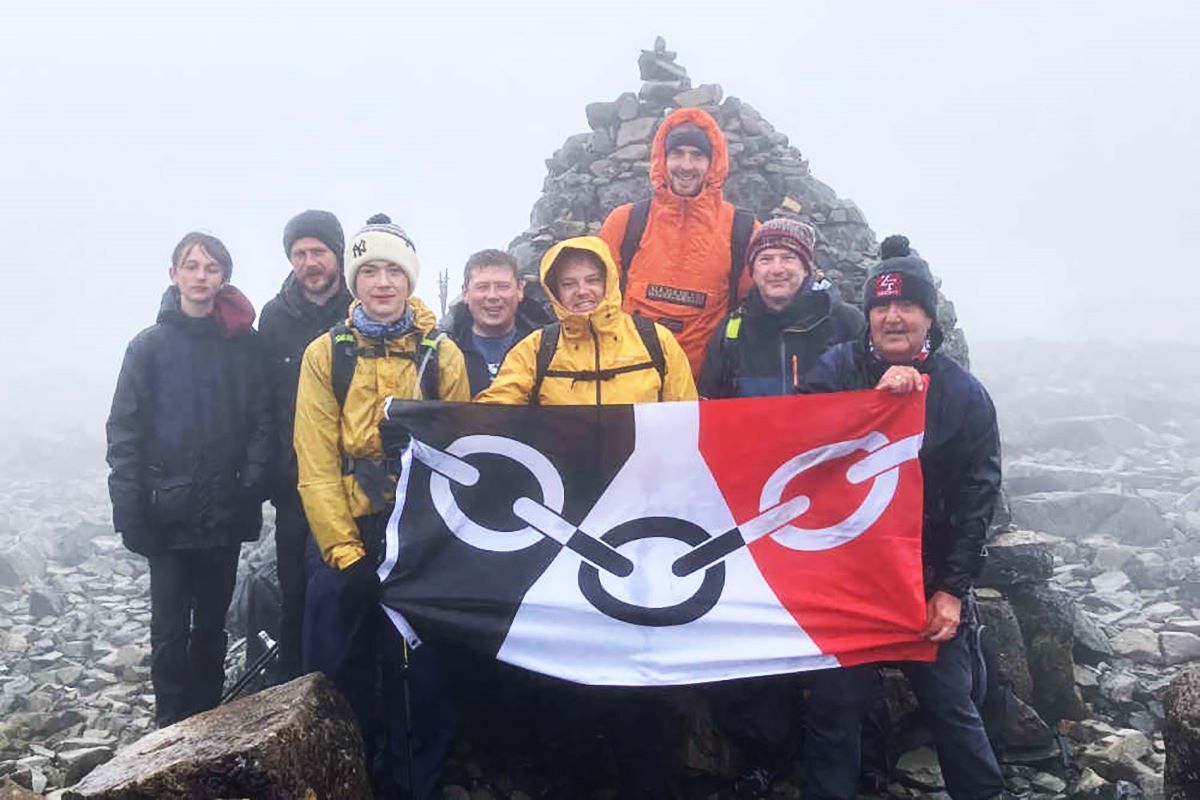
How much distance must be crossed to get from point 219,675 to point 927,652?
17.6 ft

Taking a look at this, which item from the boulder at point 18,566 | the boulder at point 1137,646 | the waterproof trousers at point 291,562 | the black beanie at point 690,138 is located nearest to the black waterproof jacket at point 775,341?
A: the black beanie at point 690,138

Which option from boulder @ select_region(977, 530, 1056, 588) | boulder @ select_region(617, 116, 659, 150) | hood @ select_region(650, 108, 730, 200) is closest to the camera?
hood @ select_region(650, 108, 730, 200)

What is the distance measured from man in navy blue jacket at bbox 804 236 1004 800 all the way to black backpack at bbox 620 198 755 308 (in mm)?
2109

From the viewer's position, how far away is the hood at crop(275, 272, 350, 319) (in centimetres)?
630

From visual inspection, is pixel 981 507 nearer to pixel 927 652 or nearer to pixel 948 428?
pixel 948 428

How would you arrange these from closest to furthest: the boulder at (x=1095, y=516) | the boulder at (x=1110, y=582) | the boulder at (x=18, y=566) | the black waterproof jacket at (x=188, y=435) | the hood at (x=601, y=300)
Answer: the hood at (x=601, y=300) → the black waterproof jacket at (x=188, y=435) → the boulder at (x=1110, y=582) → the boulder at (x=18, y=566) → the boulder at (x=1095, y=516)

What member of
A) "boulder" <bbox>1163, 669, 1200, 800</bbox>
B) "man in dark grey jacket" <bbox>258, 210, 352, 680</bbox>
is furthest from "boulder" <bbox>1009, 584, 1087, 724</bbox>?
"man in dark grey jacket" <bbox>258, 210, 352, 680</bbox>

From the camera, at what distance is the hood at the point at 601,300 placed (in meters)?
5.45

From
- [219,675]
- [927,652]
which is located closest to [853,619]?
[927,652]

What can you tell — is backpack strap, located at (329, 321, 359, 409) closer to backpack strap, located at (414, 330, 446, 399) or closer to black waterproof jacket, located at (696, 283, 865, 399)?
backpack strap, located at (414, 330, 446, 399)

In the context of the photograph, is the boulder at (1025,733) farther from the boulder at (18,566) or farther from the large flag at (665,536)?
the boulder at (18,566)

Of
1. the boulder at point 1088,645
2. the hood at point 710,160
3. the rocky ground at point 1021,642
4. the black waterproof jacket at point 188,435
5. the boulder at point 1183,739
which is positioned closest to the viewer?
the boulder at point 1183,739

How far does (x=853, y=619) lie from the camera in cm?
510

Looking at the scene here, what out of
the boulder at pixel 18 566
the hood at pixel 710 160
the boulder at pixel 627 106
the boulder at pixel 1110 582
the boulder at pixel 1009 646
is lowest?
the boulder at pixel 18 566
